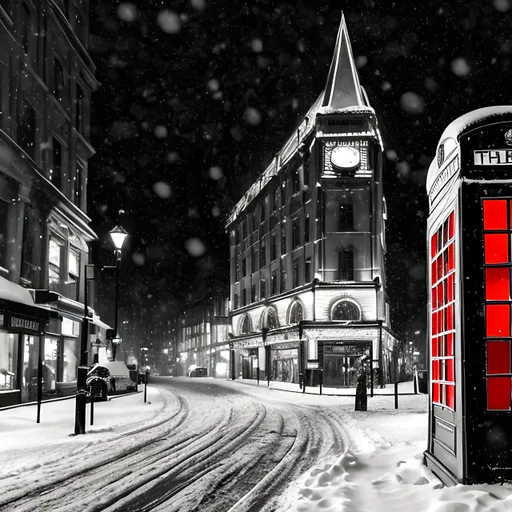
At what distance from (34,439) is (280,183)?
41.6 m

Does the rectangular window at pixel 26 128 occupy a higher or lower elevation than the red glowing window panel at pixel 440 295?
higher

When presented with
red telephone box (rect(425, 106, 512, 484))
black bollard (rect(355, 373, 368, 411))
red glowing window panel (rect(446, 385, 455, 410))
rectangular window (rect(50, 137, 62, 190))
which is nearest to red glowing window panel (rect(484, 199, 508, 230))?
red telephone box (rect(425, 106, 512, 484))

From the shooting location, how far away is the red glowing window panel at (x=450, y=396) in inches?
298

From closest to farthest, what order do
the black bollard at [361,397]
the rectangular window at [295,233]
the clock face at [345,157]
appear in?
the black bollard at [361,397]
the clock face at [345,157]
the rectangular window at [295,233]

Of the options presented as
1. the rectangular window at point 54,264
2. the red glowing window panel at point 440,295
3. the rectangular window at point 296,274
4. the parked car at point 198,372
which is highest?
the rectangular window at point 296,274

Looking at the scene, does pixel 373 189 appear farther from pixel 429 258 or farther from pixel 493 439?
pixel 493 439

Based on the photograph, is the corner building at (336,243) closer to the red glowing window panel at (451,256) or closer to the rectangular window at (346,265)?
the rectangular window at (346,265)

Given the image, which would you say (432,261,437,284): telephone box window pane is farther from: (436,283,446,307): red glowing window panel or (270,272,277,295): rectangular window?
(270,272,277,295): rectangular window

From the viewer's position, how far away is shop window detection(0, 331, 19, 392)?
22297 millimetres

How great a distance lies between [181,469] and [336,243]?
3574 cm

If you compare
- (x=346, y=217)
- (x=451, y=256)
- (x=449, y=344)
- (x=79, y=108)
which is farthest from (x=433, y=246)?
(x=346, y=217)

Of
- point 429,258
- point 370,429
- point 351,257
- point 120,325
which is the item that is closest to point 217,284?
point 351,257

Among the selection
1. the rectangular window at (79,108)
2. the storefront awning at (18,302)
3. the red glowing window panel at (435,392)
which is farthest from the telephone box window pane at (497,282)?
the rectangular window at (79,108)

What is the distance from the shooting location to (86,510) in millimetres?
7184
